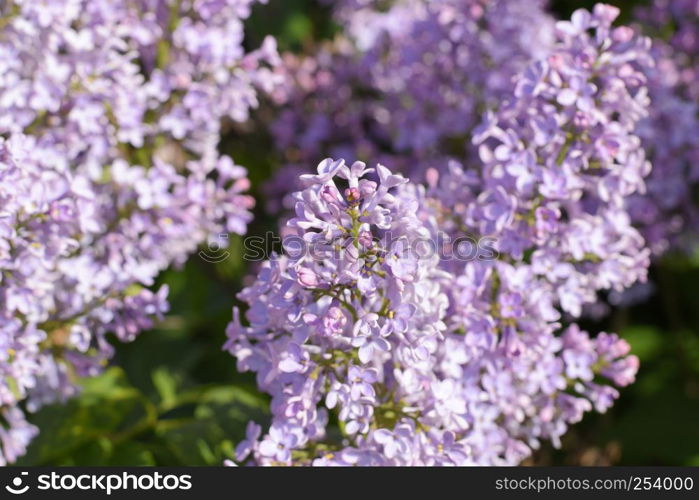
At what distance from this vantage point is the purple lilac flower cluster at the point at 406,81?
9.93 ft

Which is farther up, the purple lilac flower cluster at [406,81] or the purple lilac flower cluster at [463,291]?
the purple lilac flower cluster at [406,81]

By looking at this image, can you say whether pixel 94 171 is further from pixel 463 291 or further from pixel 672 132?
pixel 672 132

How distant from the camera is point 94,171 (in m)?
2.53

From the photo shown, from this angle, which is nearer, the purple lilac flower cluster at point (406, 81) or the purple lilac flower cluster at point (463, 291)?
the purple lilac flower cluster at point (463, 291)

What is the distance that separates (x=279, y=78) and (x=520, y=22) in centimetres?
85

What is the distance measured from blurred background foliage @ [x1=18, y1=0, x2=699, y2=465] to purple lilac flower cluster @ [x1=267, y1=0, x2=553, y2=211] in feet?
1.02

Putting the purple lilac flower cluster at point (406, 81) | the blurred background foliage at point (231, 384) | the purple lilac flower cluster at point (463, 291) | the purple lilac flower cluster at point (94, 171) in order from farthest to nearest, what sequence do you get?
the purple lilac flower cluster at point (406, 81)
the blurred background foliage at point (231, 384)
the purple lilac flower cluster at point (94, 171)
the purple lilac flower cluster at point (463, 291)

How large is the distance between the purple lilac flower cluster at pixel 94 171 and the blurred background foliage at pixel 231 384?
268 mm

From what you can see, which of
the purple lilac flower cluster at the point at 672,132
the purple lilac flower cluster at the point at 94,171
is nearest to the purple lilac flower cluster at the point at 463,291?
the purple lilac flower cluster at the point at 94,171

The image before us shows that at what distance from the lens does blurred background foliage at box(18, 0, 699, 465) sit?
2631 millimetres

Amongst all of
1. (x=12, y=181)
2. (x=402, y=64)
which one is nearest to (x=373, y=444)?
(x=12, y=181)

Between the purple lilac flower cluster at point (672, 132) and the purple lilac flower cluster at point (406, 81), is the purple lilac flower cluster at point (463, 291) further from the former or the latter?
the purple lilac flower cluster at point (672, 132)

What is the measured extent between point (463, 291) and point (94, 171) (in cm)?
112

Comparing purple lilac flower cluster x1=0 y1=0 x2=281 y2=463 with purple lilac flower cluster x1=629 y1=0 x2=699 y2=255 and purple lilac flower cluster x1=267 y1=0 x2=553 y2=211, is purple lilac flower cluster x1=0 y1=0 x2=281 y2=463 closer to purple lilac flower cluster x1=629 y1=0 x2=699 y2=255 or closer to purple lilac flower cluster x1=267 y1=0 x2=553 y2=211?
purple lilac flower cluster x1=267 y1=0 x2=553 y2=211
